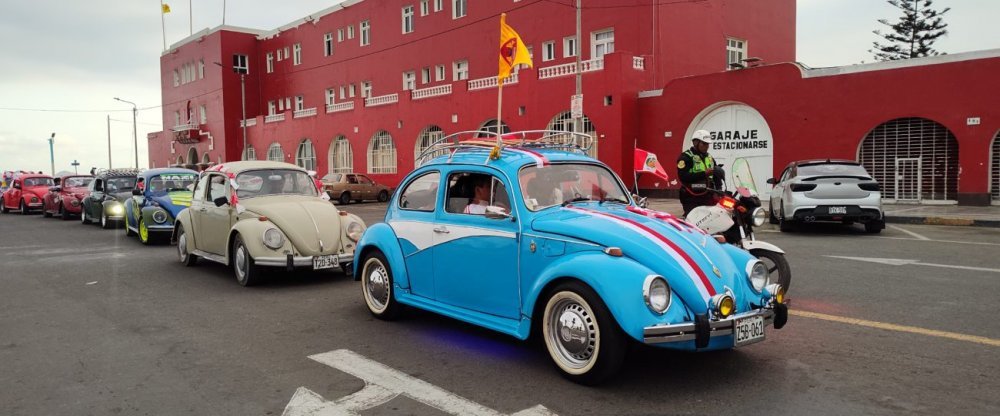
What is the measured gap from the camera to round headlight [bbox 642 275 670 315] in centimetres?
414

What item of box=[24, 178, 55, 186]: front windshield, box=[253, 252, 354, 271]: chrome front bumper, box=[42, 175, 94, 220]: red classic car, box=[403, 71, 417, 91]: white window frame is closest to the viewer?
box=[253, 252, 354, 271]: chrome front bumper

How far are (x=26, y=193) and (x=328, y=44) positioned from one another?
24779mm

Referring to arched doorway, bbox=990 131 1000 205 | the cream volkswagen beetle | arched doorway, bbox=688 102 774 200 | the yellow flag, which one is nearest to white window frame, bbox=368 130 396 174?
arched doorway, bbox=688 102 774 200

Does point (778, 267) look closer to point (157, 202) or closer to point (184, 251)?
point (184, 251)

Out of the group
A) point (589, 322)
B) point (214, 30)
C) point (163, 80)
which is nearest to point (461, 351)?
point (589, 322)

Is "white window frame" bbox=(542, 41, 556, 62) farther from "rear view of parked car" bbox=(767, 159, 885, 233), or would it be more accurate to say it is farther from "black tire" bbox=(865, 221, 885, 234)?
"black tire" bbox=(865, 221, 885, 234)

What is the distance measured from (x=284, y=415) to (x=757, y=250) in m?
4.62

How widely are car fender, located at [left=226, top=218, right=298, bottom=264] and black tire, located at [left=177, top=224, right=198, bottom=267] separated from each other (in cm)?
227

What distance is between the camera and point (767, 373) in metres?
4.64

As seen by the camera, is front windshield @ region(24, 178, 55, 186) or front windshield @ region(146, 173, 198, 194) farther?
front windshield @ region(24, 178, 55, 186)

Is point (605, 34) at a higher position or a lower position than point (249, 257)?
higher

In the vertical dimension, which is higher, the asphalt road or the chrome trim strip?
the chrome trim strip

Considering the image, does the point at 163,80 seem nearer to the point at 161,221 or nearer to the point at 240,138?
the point at 240,138

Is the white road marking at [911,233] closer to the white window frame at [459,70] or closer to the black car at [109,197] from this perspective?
the black car at [109,197]
